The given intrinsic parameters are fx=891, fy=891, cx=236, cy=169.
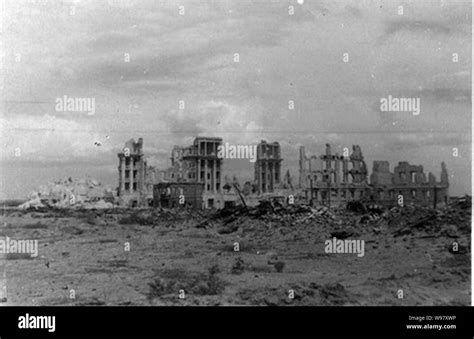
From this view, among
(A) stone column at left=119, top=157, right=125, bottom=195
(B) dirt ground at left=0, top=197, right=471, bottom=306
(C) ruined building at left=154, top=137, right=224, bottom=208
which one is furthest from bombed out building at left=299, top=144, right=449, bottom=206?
(A) stone column at left=119, top=157, right=125, bottom=195

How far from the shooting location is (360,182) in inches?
310

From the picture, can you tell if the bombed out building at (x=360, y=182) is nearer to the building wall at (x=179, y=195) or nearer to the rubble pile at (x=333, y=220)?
the rubble pile at (x=333, y=220)

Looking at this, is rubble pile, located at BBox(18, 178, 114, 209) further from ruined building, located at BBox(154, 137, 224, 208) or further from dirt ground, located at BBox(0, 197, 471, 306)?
ruined building, located at BBox(154, 137, 224, 208)

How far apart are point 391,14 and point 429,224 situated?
188cm

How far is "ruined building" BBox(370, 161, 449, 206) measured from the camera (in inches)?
306

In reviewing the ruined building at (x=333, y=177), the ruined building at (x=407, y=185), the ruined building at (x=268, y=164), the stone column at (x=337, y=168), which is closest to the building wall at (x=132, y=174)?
the ruined building at (x=268, y=164)

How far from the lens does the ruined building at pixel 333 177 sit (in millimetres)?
7824

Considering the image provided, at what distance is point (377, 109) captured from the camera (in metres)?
7.78

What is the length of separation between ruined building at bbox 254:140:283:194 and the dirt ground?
258mm

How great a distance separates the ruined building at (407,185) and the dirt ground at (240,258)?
4.5 inches

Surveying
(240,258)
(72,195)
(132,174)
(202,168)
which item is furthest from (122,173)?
(240,258)

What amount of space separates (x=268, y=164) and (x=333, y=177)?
59 centimetres

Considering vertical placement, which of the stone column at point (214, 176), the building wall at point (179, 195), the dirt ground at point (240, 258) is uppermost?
the stone column at point (214, 176)
